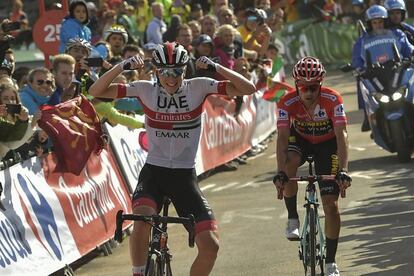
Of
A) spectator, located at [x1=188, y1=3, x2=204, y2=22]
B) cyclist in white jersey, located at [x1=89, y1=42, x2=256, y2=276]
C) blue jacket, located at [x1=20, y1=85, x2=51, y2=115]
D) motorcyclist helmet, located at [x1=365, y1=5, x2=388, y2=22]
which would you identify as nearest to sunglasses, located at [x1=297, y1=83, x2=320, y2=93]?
cyclist in white jersey, located at [x1=89, y1=42, x2=256, y2=276]

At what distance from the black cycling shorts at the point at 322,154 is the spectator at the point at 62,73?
306cm

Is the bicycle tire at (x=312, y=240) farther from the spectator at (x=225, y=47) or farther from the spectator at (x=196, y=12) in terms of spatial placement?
the spectator at (x=196, y=12)

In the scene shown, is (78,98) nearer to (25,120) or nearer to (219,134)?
A: (25,120)

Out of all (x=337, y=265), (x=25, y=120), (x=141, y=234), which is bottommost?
(x=337, y=265)

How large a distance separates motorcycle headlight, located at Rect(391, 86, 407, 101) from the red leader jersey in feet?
24.6

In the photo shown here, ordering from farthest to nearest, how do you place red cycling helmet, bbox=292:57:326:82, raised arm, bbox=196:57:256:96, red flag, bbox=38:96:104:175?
red flag, bbox=38:96:104:175
red cycling helmet, bbox=292:57:326:82
raised arm, bbox=196:57:256:96

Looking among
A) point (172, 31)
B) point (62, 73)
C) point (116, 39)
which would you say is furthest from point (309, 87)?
point (172, 31)

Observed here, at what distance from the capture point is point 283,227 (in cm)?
1453

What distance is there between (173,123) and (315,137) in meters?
1.75

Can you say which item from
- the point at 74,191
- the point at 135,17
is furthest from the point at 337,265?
the point at 135,17

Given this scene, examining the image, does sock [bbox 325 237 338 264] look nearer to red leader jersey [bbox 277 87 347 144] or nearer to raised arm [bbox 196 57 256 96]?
red leader jersey [bbox 277 87 347 144]

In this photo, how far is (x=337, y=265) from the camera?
479 inches

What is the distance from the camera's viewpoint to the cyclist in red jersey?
11.1 meters

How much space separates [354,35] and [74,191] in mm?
24118
